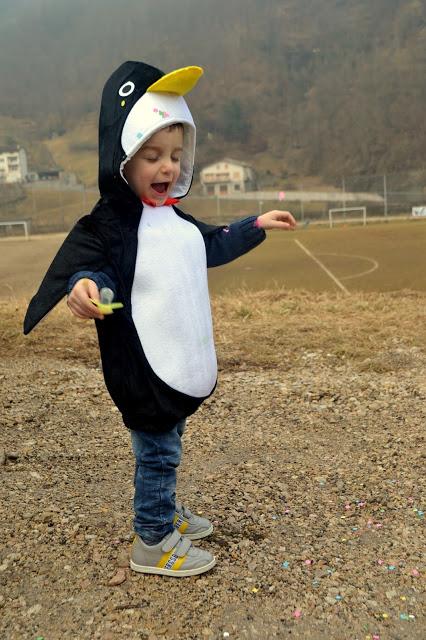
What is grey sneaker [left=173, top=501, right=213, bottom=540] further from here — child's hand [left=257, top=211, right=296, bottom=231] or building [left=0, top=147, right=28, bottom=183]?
building [left=0, top=147, right=28, bottom=183]

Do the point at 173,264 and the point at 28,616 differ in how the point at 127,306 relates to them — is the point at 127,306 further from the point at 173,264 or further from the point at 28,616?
the point at 28,616

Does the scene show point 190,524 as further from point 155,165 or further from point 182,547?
point 155,165

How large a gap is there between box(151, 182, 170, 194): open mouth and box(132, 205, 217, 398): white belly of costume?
0.06 m

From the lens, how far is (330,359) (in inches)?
212

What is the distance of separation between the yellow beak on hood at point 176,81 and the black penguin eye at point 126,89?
5 centimetres

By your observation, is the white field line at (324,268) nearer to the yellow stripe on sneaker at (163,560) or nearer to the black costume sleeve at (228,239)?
the black costume sleeve at (228,239)

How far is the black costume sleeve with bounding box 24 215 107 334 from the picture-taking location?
2121 mm

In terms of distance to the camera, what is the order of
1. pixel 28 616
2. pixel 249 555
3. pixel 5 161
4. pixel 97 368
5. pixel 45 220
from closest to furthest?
1. pixel 28 616
2. pixel 249 555
3. pixel 97 368
4. pixel 45 220
5. pixel 5 161

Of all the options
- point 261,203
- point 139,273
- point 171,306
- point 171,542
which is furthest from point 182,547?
point 261,203

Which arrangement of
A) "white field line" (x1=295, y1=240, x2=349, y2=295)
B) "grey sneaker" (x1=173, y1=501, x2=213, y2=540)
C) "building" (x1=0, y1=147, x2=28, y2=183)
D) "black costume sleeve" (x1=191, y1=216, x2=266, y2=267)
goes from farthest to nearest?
"building" (x1=0, y1=147, x2=28, y2=183) → "white field line" (x1=295, y1=240, x2=349, y2=295) → "grey sneaker" (x1=173, y1=501, x2=213, y2=540) → "black costume sleeve" (x1=191, y1=216, x2=266, y2=267)

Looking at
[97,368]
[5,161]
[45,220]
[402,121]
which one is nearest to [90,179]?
[5,161]

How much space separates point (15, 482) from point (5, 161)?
281 feet

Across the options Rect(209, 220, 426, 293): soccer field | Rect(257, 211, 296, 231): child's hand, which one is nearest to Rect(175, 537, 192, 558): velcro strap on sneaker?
Rect(257, 211, 296, 231): child's hand

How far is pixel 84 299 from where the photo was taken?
1996mm
